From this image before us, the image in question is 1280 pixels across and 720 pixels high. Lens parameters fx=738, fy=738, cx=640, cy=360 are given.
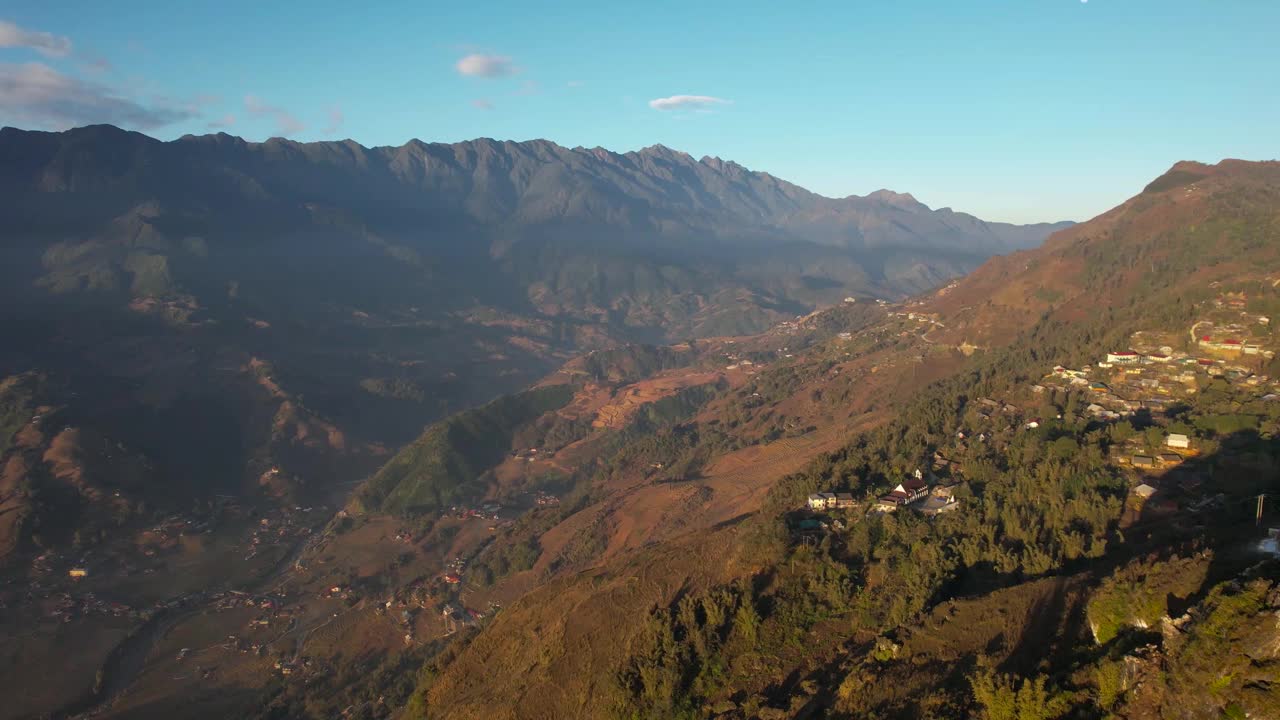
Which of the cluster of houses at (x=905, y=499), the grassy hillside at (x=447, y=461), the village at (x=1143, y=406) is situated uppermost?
the village at (x=1143, y=406)

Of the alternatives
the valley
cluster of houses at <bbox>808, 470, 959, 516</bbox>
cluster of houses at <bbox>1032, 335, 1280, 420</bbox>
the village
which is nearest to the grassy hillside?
the valley

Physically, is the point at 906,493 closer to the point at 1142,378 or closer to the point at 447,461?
the point at 1142,378

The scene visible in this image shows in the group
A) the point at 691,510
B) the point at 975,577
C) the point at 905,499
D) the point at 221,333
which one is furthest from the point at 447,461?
the point at 221,333

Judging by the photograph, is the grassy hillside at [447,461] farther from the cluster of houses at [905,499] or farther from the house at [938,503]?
→ the house at [938,503]

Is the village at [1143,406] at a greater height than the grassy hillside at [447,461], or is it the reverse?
the village at [1143,406]

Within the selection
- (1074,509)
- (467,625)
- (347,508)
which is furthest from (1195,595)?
(347,508)

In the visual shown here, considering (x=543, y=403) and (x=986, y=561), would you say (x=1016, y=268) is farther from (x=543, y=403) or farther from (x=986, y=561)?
(x=986, y=561)

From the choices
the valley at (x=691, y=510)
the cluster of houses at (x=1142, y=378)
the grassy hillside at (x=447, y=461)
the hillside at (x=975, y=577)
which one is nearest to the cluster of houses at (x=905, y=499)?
the valley at (x=691, y=510)

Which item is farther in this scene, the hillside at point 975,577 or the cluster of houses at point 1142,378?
the cluster of houses at point 1142,378

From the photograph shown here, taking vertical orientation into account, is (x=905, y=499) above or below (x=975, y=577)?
above
